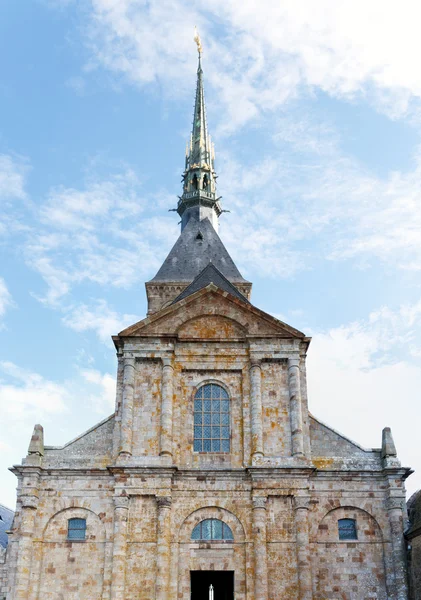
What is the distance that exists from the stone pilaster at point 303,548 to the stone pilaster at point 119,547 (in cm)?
576

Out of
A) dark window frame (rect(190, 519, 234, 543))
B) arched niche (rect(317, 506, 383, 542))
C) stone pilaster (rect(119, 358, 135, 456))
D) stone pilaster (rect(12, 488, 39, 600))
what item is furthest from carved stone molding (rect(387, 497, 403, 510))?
stone pilaster (rect(12, 488, 39, 600))

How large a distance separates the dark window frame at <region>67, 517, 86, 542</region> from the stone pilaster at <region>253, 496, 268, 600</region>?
5.85 metres

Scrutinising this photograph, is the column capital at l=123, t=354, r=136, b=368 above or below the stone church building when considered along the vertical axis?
above

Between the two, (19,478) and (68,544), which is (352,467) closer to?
(68,544)

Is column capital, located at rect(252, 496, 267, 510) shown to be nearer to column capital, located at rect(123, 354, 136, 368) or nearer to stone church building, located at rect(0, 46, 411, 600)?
stone church building, located at rect(0, 46, 411, 600)

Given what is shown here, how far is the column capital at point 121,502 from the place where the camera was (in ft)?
78.6

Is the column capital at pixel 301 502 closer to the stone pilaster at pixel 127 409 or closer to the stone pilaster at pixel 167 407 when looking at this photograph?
the stone pilaster at pixel 167 407

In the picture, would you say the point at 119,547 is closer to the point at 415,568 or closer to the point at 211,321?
the point at 211,321

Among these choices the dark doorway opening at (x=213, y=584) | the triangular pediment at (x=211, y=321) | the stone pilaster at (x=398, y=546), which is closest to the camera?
the stone pilaster at (x=398, y=546)

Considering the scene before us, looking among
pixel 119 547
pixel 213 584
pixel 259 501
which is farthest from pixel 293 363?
pixel 213 584

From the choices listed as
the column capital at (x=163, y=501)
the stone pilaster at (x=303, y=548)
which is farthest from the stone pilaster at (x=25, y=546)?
the stone pilaster at (x=303, y=548)

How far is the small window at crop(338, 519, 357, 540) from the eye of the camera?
24469mm

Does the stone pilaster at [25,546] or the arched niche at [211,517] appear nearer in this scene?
the stone pilaster at [25,546]

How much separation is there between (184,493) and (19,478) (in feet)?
19.0
